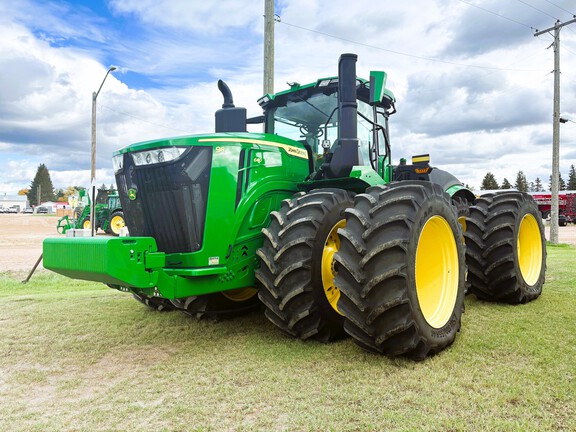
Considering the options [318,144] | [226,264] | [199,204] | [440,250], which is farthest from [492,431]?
[318,144]

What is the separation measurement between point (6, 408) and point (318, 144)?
3719 mm

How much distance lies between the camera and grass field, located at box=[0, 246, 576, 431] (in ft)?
9.45

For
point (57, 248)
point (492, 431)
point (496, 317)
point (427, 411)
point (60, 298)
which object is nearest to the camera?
point (492, 431)

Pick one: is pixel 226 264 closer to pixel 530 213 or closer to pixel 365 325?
pixel 365 325

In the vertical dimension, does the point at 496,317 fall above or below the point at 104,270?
below

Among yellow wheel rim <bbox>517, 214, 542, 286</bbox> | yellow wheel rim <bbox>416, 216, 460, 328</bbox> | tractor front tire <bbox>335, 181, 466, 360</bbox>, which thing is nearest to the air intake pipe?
tractor front tire <bbox>335, 181, 466, 360</bbox>

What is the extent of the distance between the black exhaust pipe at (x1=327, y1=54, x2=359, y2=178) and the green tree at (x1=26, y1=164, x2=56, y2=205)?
14315 cm

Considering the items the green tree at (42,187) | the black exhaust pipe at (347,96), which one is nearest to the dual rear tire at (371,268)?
the black exhaust pipe at (347,96)

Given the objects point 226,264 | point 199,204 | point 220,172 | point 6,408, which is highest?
point 220,172

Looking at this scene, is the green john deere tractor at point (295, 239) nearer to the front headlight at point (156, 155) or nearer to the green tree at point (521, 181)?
the front headlight at point (156, 155)

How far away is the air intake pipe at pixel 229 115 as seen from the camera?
5.34 m

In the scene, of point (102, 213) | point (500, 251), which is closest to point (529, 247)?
point (500, 251)

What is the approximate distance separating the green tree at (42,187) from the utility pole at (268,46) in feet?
451

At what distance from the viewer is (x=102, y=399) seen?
3.30 meters
